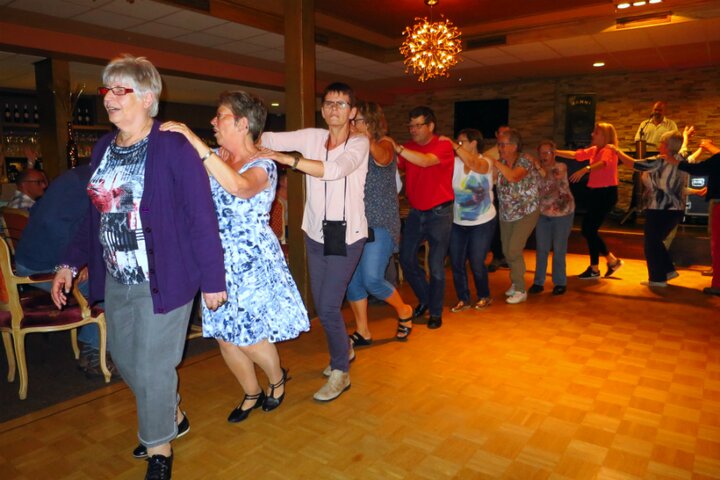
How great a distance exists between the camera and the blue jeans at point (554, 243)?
459 centimetres

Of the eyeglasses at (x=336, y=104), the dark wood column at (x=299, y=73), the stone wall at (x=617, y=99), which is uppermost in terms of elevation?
the stone wall at (x=617, y=99)

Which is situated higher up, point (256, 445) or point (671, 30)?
point (671, 30)

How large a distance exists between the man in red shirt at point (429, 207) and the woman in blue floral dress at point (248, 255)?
4.56 ft

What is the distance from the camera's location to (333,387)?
8.25 feet

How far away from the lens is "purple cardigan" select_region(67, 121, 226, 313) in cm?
163

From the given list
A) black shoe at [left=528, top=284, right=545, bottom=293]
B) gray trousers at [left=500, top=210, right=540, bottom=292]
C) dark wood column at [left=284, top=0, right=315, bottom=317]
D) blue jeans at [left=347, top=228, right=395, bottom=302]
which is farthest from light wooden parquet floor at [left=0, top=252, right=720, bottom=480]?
dark wood column at [left=284, top=0, right=315, bottom=317]

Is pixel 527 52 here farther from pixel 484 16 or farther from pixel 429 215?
pixel 429 215

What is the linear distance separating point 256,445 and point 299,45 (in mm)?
2874

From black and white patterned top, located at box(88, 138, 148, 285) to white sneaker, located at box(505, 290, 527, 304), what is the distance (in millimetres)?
3372

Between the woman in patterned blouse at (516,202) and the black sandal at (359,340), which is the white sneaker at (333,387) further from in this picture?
the woman in patterned blouse at (516,202)

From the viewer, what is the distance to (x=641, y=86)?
30.8 feet

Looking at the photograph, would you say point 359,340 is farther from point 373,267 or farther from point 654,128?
point 654,128

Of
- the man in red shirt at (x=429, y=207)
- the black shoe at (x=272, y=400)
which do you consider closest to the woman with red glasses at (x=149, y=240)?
the black shoe at (x=272, y=400)

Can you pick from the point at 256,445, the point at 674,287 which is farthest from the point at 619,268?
the point at 256,445
